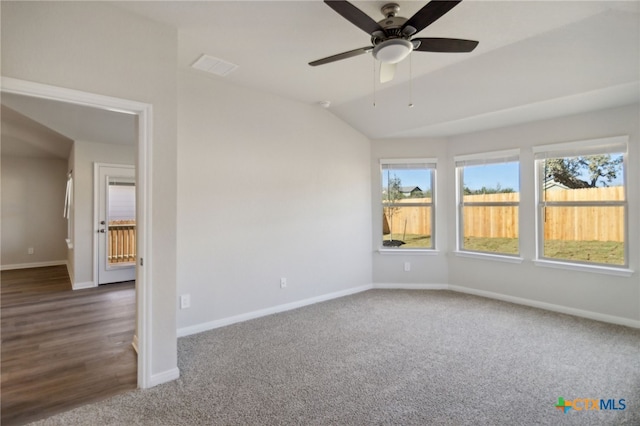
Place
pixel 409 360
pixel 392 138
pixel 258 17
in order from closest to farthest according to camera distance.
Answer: pixel 258 17 → pixel 409 360 → pixel 392 138

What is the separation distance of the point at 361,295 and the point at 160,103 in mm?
3530

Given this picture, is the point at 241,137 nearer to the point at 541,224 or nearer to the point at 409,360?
the point at 409,360

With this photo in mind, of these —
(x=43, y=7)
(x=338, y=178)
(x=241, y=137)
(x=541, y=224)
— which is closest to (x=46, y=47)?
(x=43, y=7)

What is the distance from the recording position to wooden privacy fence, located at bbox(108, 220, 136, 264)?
5609mm

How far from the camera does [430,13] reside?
67.7 inches

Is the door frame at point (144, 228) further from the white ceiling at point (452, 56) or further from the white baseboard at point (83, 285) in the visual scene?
the white baseboard at point (83, 285)

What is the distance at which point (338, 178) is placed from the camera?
4.61m

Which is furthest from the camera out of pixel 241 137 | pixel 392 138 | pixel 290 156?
pixel 392 138

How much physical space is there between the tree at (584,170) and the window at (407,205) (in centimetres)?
157

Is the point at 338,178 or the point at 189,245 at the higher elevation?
the point at 338,178

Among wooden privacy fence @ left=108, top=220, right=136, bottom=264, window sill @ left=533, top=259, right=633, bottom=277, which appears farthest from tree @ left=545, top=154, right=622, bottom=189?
wooden privacy fence @ left=108, top=220, right=136, bottom=264

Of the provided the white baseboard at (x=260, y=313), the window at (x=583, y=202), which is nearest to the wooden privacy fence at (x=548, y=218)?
the window at (x=583, y=202)

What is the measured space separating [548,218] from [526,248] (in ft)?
1.55

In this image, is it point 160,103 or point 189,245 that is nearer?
point 160,103
